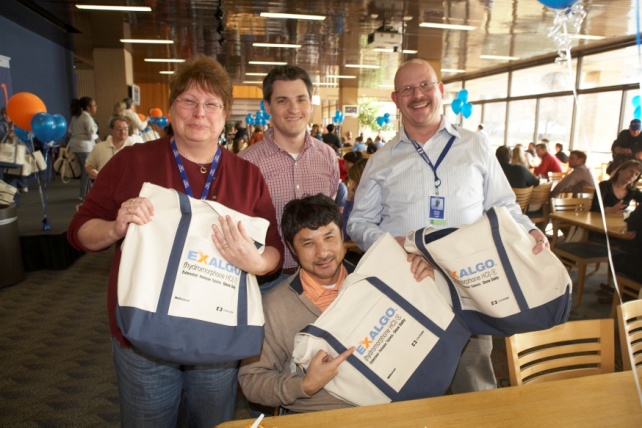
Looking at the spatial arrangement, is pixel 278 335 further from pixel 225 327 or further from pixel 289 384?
pixel 225 327

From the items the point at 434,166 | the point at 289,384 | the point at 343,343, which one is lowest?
the point at 289,384

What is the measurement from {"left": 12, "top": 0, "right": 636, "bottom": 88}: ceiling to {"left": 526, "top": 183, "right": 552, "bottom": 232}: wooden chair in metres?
2.21

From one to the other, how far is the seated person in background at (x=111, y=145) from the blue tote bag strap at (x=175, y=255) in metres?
4.37

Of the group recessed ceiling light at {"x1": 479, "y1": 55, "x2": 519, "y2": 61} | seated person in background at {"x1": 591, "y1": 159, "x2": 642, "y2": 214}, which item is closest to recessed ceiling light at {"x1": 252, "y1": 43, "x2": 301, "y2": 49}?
recessed ceiling light at {"x1": 479, "y1": 55, "x2": 519, "y2": 61}

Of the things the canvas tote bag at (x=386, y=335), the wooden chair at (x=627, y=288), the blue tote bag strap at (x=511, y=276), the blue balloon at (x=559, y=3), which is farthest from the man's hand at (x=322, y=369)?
the wooden chair at (x=627, y=288)

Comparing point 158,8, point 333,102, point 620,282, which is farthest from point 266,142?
point 333,102

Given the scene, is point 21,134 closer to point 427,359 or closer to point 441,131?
point 441,131

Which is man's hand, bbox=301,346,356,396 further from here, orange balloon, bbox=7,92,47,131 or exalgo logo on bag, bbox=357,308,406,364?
orange balloon, bbox=7,92,47,131

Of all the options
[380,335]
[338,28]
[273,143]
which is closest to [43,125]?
[273,143]

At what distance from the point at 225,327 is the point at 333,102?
2827cm

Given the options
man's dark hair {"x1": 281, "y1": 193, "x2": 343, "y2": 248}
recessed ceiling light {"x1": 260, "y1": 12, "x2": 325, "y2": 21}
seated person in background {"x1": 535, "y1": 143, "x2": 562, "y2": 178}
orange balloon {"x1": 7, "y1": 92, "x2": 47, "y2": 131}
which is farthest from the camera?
seated person in background {"x1": 535, "y1": 143, "x2": 562, "y2": 178}

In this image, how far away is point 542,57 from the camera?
12688 millimetres

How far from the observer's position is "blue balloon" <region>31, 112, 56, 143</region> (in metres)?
5.66

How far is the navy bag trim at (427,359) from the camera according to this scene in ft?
4.81
